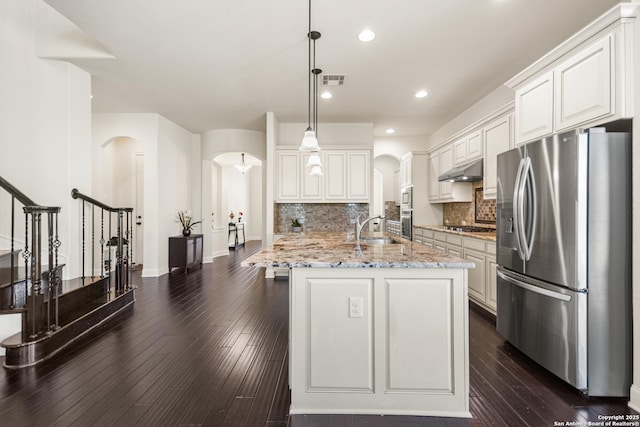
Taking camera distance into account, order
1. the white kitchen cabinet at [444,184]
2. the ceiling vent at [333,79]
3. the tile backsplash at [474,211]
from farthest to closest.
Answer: the white kitchen cabinet at [444,184]
the tile backsplash at [474,211]
the ceiling vent at [333,79]

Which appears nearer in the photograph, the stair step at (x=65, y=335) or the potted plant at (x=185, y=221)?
the stair step at (x=65, y=335)

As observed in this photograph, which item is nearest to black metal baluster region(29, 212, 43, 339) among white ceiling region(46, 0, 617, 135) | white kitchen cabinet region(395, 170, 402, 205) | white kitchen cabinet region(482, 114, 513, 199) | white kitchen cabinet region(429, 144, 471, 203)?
white ceiling region(46, 0, 617, 135)

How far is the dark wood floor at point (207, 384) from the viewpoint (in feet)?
5.68

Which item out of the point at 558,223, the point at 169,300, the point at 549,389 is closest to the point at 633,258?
the point at 558,223

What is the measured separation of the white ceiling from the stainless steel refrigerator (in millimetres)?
1451

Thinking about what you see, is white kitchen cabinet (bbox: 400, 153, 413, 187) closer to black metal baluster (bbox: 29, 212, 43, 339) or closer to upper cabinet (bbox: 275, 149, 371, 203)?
upper cabinet (bbox: 275, 149, 371, 203)

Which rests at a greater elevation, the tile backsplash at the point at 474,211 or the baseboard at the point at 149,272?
the tile backsplash at the point at 474,211

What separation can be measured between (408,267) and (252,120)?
5.00 m

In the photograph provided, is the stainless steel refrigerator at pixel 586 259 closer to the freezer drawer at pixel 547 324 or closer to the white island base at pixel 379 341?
the freezer drawer at pixel 547 324

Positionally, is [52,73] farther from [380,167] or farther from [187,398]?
[380,167]

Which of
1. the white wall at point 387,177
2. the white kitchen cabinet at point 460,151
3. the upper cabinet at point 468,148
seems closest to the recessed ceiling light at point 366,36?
the upper cabinet at point 468,148

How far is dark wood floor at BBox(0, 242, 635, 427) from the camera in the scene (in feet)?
5.68

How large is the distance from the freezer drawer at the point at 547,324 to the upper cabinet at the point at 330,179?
3334mm

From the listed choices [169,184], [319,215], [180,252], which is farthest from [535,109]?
[169,184]
